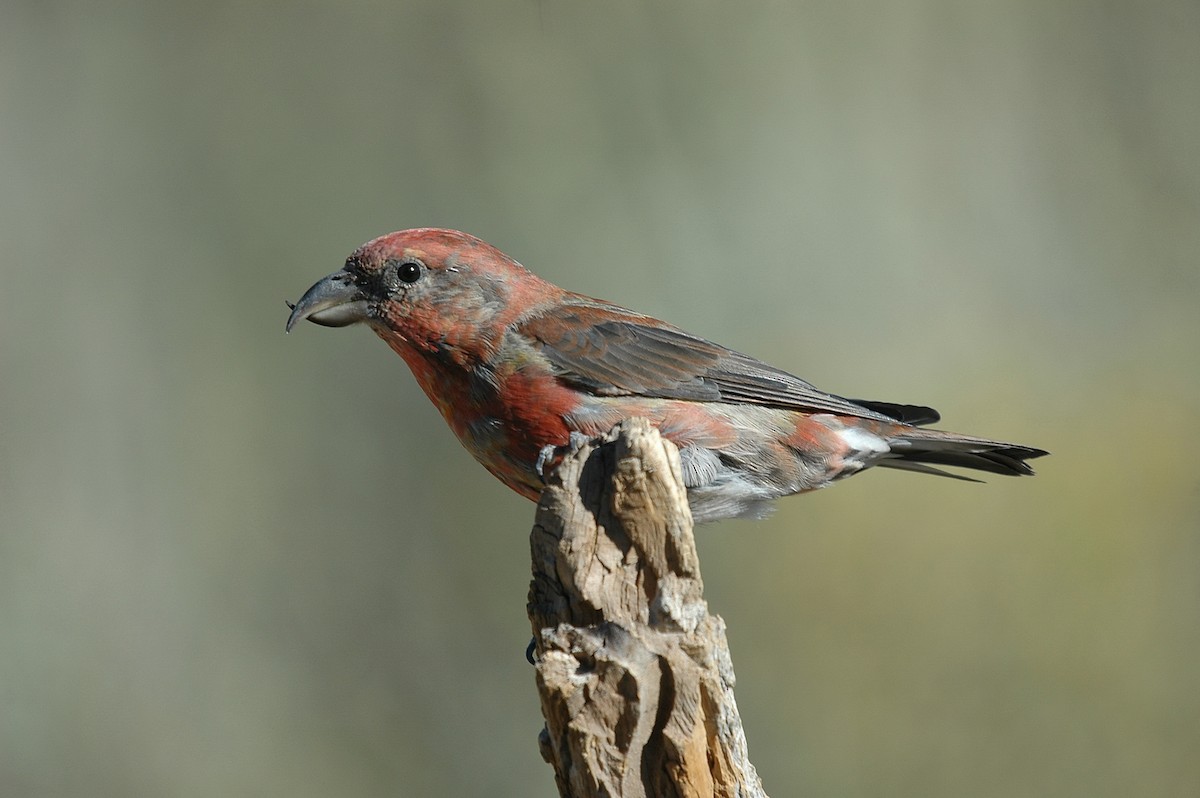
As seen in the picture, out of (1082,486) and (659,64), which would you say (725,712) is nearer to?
(1082,486)

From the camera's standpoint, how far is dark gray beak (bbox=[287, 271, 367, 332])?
158 inches

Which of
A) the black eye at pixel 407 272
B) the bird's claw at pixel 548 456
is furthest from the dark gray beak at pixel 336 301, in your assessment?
the bird's claw at pixel 548 456

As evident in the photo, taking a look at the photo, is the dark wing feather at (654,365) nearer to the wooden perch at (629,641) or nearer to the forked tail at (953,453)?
the forked tail at (953,453)

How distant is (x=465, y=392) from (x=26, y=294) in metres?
4.92

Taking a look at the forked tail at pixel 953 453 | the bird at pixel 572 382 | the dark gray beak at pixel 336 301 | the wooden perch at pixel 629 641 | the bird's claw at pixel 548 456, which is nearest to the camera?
the wooden perch at pixel 629 641

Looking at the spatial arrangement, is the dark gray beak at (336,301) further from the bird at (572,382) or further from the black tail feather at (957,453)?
the black tail feather at (957,453)

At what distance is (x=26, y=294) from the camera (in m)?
7.39

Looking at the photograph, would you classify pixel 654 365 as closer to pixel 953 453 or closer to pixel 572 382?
pixel 572 382

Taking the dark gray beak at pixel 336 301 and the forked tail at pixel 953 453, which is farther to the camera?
the forked tail at pixel 953 453

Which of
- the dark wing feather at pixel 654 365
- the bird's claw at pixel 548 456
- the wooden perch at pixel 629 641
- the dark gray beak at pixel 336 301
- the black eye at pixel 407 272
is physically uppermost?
the black eye at pixel 407 272

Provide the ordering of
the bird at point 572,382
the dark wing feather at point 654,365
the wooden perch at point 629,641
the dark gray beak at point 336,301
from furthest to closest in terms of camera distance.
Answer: the dark gray beak at point 336,301
the dark wing feather at point 654,365
the bird at point 572,382
the wooden perch at point 629,641

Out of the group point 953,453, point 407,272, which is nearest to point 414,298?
point 407,272

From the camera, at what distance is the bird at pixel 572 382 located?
3775 mm

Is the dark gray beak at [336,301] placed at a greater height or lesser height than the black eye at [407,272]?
lesser
